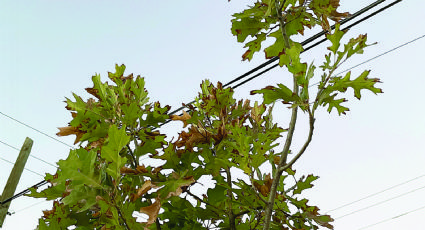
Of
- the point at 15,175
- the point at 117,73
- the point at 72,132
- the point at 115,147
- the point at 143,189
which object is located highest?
the point at 15,175

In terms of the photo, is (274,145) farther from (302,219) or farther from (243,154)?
(302,219)

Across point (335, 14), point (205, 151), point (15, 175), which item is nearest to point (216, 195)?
point (205, 151)

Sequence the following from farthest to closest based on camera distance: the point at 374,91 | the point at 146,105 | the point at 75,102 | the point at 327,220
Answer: the point at 146,105, the point at 75,102, the point at 327,220, the point at 374,91

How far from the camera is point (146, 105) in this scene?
2109 millimetres

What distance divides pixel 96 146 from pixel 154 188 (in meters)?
0.44

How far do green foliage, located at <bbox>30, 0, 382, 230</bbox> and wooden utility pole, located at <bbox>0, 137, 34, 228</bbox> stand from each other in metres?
7.00

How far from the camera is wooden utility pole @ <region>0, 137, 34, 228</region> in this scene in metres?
7.88

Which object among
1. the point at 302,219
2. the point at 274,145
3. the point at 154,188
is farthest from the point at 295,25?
the point at 154,188

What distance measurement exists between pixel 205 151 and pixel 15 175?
803 cm

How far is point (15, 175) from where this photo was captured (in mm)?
8414

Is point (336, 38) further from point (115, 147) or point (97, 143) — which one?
point (97, 143)

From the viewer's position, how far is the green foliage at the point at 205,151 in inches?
58.5

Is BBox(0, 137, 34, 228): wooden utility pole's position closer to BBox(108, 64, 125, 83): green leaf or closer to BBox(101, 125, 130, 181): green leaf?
BBox(108, 64, 125, 83): green leaf

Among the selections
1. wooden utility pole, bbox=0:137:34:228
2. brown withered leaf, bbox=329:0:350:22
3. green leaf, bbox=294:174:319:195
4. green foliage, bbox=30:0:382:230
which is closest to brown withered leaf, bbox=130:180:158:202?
green foliage, bbox=30:0:382:230
